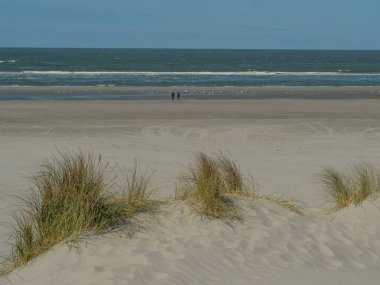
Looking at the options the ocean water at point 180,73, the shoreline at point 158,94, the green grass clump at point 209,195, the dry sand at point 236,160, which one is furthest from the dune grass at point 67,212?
the ocean water at point 180,73

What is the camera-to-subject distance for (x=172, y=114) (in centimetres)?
1908

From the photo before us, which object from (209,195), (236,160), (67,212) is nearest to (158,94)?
(236,160)

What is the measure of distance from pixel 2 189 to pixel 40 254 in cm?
365

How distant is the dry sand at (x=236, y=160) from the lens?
5.00 m

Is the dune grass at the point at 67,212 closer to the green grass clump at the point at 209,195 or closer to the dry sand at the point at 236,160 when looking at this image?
the dry sand at the point at 236,160

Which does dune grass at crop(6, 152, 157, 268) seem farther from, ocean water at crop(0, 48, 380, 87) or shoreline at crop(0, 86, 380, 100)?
ocean water at crop(0, 48, 380, 87)

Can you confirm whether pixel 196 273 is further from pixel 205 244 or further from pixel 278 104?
pixel 278 104

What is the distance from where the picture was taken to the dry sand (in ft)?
16.4

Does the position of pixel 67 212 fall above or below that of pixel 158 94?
above

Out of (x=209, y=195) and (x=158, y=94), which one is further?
(x=158, y=94)

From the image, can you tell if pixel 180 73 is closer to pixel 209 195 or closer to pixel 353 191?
pixel 353 191

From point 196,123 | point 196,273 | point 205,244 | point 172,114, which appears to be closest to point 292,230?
point 205,244

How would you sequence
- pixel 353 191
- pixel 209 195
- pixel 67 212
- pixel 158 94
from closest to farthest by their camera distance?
pixel 67 212 < pixel 209 195 < pixel 353 191 < pixel 158 94

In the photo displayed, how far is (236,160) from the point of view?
11078 mm
